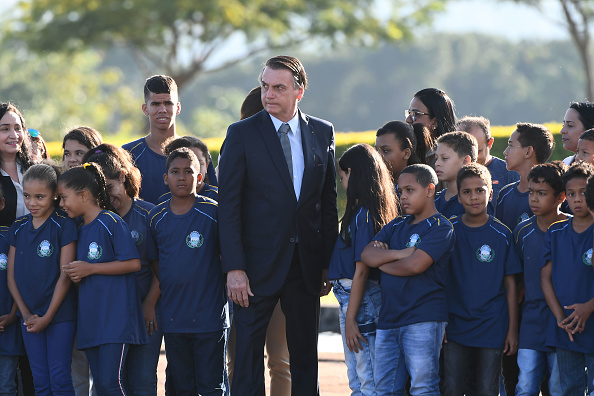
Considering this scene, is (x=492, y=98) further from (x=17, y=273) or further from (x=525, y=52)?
(x=17, y=273)

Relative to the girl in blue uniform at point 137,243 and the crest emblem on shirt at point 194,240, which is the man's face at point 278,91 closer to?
the crest emblem on shirt at point 194,240

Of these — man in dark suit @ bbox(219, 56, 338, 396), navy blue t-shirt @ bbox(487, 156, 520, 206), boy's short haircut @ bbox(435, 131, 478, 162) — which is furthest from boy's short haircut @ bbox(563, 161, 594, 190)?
man in dark suit @ bbox(219, 56, 338, 396)

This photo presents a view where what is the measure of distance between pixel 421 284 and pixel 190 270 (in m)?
1.38

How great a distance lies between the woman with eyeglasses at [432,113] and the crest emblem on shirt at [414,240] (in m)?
1.67

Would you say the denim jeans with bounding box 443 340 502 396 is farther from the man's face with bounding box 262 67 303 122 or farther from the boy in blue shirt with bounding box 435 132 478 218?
the man's face with bounding box 262 67 303 122

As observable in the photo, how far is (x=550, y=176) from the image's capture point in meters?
5.25

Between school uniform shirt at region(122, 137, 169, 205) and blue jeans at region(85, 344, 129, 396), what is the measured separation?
4.27 feet

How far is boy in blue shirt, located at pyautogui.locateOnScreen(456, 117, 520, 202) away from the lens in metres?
6.46

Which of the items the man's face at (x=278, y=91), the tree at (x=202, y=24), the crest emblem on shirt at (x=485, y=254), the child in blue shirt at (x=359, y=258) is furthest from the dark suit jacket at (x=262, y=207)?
the tree at (x=202, y=24)

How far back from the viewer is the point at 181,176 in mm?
5383

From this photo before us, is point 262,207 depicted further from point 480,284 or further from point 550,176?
point 550,176

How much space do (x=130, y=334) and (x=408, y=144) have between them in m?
2.23

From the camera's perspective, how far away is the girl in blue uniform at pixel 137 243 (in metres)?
5.43

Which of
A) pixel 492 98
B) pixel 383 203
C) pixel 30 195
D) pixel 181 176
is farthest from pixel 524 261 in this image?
pixel 492 98
